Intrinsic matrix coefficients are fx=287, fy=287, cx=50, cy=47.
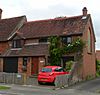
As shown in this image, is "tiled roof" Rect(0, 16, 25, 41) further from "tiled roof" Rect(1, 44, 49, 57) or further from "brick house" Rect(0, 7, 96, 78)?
"tiled roof" Rect(1, 44, 49, 57)

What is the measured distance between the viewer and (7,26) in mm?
42906

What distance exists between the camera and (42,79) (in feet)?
89.5

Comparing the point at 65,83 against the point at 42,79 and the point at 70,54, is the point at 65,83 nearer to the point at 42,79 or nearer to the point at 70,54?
the point at 42,79

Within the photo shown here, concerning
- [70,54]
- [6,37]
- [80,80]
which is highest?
[6,37]

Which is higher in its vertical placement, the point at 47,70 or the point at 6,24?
the point at 6,24

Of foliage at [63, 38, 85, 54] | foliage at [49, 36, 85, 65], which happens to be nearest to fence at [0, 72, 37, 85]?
foliage at [49, 36, 85, 65]

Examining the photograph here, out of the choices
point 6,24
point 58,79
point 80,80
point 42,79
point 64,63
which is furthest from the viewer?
point 6,24

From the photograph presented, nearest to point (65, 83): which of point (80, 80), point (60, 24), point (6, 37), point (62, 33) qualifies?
point (80, 80)

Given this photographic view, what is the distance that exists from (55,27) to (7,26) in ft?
29.3

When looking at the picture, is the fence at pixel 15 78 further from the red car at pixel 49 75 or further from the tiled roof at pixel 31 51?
the tiled roof at pixel 31 51

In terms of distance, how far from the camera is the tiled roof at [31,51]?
3534 cm

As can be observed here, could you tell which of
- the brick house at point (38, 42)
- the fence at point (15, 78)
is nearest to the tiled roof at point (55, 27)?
the brick house at point (38, 42)

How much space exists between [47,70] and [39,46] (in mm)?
9349

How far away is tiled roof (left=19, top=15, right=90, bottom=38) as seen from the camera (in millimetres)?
35222
